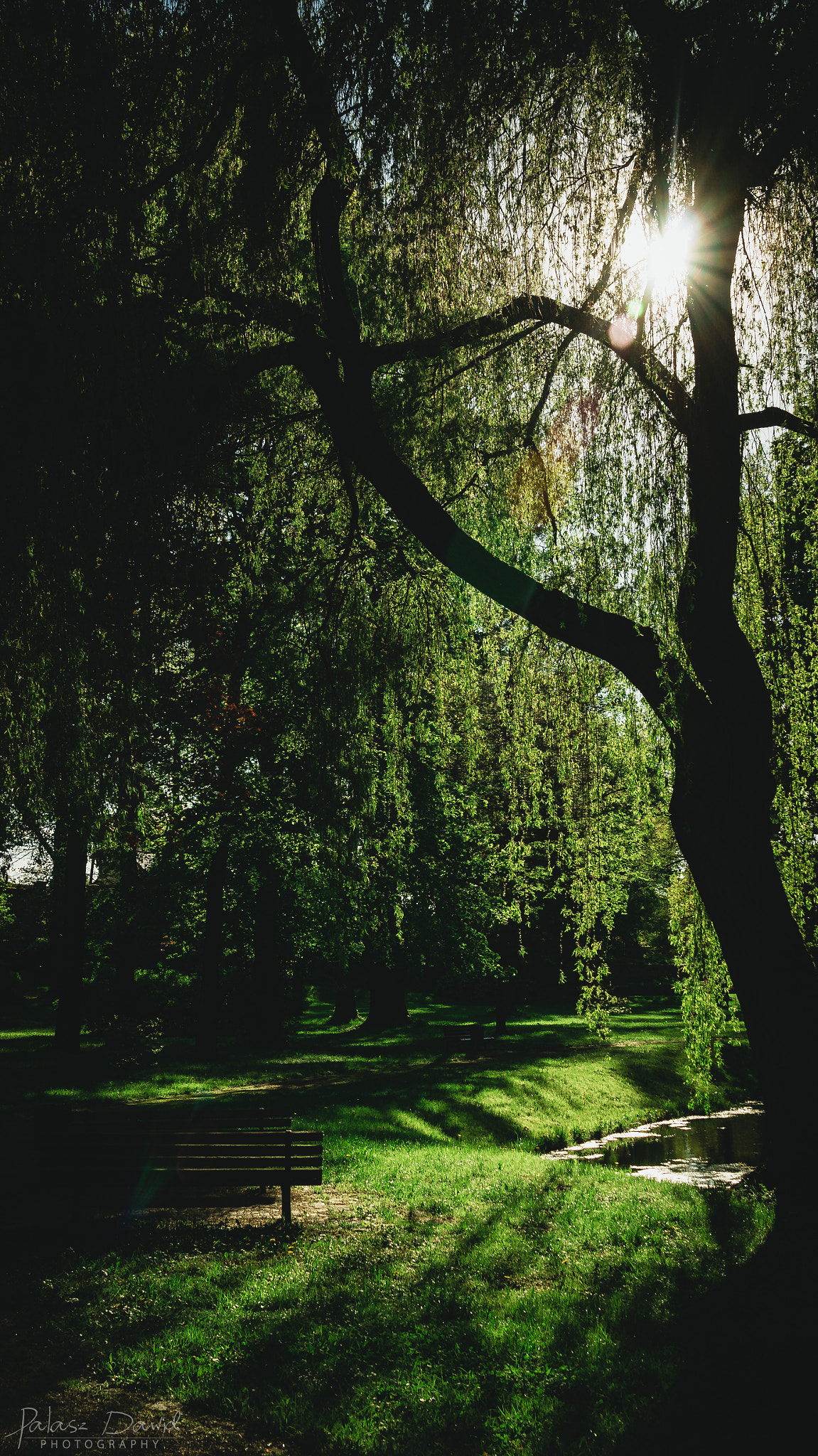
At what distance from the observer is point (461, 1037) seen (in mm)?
22922

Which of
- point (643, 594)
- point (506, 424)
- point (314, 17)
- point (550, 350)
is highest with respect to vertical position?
point (314, 17)

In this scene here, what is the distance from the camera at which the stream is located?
41.3 ft

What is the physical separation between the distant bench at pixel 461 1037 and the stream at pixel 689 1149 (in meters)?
5.89

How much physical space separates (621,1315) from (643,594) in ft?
16.0

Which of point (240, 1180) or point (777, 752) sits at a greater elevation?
point (777, 752)

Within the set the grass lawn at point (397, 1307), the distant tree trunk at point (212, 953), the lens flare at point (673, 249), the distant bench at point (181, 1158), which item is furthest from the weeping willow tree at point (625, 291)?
the distant tree trunk at point (212, 953)

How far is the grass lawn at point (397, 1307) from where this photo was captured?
431 centimetres

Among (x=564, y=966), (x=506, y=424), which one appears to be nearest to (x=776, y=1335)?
(x=506, y=424)

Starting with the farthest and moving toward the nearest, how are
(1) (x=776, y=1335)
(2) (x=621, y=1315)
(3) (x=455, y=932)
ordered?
(3) (x=455, y=932), (2) (x=621, y=1315), (1) (x=776, y=1335)

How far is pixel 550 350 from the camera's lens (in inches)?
305

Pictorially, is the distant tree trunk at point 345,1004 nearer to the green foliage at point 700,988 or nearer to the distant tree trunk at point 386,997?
the distant tree trunk at point 386,997

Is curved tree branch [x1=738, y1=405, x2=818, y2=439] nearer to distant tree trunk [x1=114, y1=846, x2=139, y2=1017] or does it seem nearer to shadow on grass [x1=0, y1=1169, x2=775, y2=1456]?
shadow on grass [x1=0, y1=1169, x2=775, y2=1456]

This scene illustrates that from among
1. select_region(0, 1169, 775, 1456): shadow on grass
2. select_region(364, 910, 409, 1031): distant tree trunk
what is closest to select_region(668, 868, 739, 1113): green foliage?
select_region(0, 1169, 775, 1456): shadow on grass

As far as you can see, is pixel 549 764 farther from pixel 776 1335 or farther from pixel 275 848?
pixel 275 848
